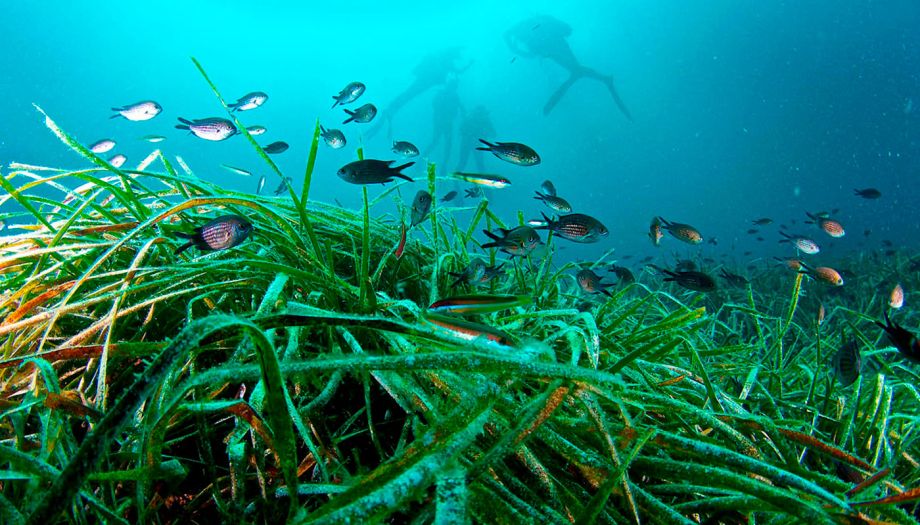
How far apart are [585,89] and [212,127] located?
349 feet

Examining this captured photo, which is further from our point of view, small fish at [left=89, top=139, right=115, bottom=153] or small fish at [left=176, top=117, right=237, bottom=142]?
small fish at [left=89, top=139, right=115, bottom=153]

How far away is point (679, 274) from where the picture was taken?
360 centimetres

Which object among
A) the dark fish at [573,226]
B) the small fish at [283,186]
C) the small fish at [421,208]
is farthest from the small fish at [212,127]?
the dark fish at [573,226]

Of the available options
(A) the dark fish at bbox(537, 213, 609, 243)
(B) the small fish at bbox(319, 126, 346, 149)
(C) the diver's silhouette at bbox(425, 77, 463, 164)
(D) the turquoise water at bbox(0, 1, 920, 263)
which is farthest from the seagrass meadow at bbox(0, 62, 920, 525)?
(D) the turquoise water at bbox(0, 1, 920, 263)

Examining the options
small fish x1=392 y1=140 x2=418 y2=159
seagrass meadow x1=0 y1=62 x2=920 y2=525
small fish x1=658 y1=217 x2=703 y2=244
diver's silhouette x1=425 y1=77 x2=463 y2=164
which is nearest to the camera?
seagrass meadow x1=0 y1=62 x2=920 y2=525

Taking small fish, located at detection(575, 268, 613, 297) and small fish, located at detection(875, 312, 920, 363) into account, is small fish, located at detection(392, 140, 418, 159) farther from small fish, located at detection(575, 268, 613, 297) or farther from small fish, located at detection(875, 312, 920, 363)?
small fish, located at detection(875, 312, 920, 363)

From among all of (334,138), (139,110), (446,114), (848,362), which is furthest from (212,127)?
(446,114)

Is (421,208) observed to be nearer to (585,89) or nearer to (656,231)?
(656,231)

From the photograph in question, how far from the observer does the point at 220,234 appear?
5.61ft

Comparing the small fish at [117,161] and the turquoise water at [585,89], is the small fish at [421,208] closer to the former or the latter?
the small fish at [117,161]

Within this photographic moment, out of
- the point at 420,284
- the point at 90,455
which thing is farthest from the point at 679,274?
the point at 90,455

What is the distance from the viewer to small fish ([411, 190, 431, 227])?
2.73 metres

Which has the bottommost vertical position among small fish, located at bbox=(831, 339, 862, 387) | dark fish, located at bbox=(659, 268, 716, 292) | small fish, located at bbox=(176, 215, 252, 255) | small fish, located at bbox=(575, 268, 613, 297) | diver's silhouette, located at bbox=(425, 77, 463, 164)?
small fish, located at bbox=(176, 215, 252, 255)

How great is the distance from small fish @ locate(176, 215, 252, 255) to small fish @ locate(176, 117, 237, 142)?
10.7ft
